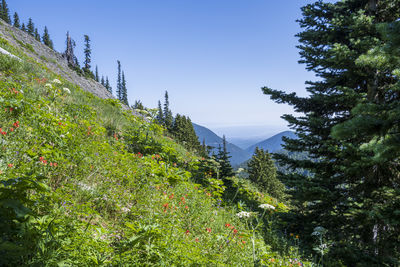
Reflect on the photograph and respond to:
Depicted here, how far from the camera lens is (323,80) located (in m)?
7.26

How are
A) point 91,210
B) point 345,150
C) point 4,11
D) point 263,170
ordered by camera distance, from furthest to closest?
point 4,11, point 263,170, point 345,150, point 91,210

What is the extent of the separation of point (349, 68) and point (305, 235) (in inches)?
213

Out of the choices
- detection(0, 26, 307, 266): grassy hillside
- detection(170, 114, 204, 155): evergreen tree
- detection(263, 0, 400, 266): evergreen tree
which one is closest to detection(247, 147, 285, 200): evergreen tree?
detection(170, 114, 204, 155): evergreen tree

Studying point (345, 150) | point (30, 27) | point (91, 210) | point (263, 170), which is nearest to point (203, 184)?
point (345, 150)

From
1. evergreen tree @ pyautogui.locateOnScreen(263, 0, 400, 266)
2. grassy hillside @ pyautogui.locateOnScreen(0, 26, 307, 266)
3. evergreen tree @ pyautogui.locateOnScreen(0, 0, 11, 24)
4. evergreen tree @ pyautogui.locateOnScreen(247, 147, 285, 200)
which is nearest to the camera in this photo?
grassy hillside @ pyautogui.locateOnScreen(0, 26, 307, 266)

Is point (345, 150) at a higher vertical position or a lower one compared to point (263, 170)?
higher

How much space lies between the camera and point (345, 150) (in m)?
5.01

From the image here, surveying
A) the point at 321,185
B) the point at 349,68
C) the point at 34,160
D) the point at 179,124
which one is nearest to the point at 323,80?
the point at 349,68

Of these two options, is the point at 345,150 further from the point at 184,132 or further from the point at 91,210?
the point at 184,132

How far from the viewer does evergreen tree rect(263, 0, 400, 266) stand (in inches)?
186

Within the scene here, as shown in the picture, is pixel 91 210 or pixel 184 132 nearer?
pixel 91 210

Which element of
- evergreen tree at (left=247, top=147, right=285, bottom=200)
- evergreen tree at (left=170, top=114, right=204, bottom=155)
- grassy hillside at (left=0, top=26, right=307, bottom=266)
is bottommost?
evergreen tree at (left=247, top=147, right=285, bottom=200)

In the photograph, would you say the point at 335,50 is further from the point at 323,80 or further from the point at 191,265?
the point at 191,265

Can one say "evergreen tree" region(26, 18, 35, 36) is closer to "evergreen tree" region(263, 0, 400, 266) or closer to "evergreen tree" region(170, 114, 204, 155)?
"evergreen tree" region(170, 114, 204, 155)
